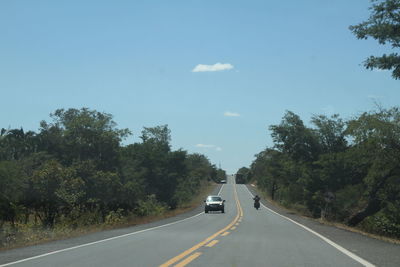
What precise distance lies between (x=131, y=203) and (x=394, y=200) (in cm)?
3144

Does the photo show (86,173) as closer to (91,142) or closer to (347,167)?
(91,142)

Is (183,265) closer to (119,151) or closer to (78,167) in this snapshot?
(78,167)

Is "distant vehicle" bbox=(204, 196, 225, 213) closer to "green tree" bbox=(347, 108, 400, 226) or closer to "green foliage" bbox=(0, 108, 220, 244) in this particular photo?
"green foliage" bbox=(0, 108, 220, 244)

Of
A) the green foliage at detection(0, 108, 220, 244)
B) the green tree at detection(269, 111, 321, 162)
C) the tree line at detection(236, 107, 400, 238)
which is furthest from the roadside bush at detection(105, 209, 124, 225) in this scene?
the green tree at detection(269, 111, 321, 162)

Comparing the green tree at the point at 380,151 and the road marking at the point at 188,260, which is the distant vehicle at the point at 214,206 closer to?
the green tree at the point at 380,151

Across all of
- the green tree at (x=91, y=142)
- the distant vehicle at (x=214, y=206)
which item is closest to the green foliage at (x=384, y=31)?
the distant vehicle at (x=214, y=206)

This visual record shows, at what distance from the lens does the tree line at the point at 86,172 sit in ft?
115

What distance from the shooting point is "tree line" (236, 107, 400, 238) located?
3403cm

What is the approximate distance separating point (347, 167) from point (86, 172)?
3231 cm

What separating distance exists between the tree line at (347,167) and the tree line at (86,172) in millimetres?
16400

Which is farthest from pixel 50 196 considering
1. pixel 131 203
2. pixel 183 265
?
pixel 183 265

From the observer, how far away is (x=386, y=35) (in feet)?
57.9

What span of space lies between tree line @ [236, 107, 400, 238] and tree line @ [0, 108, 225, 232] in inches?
646

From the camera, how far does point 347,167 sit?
4534 cm
